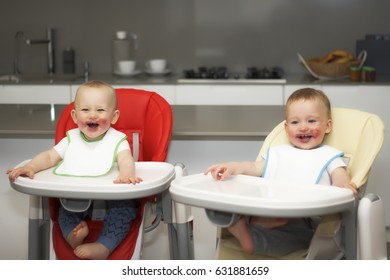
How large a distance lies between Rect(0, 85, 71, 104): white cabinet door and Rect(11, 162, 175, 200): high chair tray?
7.02 ft

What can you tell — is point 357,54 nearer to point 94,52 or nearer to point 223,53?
point 223,53

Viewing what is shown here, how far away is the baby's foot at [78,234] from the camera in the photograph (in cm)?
214

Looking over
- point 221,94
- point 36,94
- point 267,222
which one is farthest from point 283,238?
point 36,94

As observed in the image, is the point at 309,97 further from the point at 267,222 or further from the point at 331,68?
the point at 331,68

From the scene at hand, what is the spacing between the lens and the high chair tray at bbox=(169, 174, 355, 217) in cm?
172

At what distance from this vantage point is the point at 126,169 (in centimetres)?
207

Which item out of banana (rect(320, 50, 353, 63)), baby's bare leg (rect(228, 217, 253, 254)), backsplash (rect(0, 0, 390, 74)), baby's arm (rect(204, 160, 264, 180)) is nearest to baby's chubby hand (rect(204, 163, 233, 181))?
baby's arm (rect(204, 160, 264, 180))

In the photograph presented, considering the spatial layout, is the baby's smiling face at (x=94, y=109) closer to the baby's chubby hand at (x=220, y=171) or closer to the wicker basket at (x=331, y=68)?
the baby's chubby hand at (x=220, y=171)

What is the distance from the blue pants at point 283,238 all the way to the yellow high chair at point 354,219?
0.10ft

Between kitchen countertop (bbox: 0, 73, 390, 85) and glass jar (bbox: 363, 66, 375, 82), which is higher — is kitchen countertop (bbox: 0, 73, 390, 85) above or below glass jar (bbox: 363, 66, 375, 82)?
below

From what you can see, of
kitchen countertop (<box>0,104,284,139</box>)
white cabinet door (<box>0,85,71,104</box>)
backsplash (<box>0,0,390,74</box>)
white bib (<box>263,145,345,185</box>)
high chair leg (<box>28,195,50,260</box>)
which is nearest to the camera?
white bib (<box>263,145,345,185</box>)

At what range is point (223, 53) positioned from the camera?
15.4 feet

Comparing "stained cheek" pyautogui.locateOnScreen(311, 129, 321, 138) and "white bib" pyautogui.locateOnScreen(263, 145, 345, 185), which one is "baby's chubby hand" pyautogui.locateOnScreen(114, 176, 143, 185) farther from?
"stained cheek" pyautogui.locateOnScreen(311, 129, 321, 138)

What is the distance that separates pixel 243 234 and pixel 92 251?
471 mm
